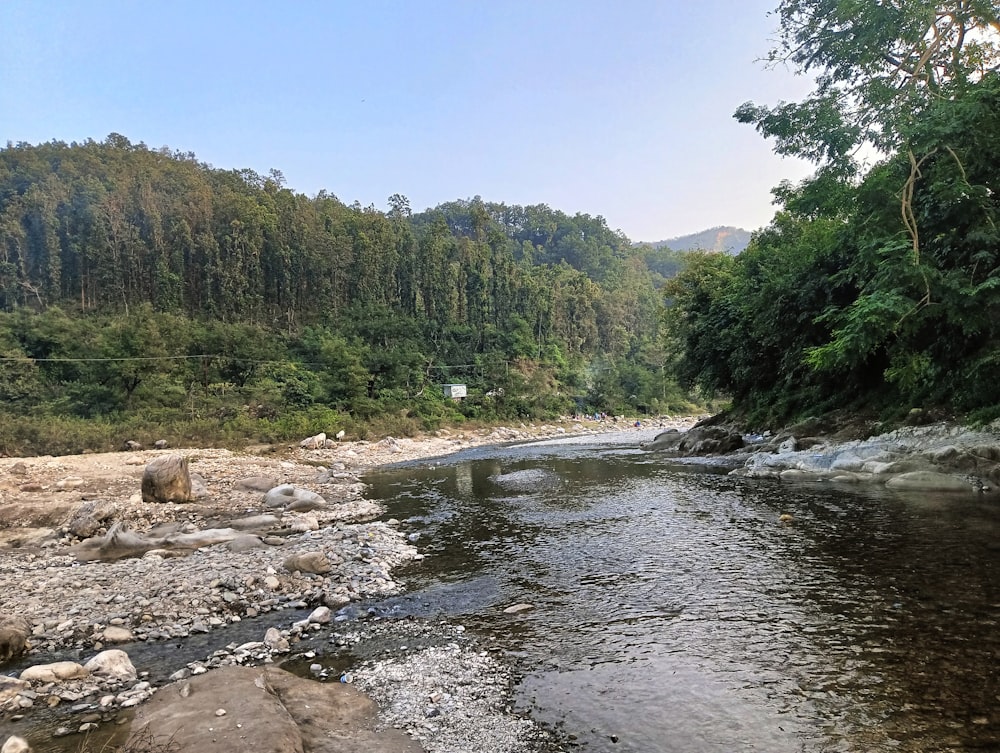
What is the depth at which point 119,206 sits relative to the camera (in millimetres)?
56750

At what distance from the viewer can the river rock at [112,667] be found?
221 inches

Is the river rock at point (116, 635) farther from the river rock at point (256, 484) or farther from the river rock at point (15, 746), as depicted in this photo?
the river rock at point (256, 484)

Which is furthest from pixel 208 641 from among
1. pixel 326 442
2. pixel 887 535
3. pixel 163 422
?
pixel 163 422

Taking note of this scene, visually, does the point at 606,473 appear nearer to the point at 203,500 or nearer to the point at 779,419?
the point at 779,419

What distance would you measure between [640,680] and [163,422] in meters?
35.7

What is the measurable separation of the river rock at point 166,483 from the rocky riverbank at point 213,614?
0.42m

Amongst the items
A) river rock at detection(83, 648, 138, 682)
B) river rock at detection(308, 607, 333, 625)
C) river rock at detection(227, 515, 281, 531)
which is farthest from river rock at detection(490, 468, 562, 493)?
river rock at detection(83, 648, 138, 682)

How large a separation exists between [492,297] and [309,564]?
67.6m

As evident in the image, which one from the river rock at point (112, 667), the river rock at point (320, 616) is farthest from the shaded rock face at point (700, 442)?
the river rock at point (112, 667)

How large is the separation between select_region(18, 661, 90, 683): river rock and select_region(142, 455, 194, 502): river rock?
434 inches

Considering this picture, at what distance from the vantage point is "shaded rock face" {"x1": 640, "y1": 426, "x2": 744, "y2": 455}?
23.8 meters

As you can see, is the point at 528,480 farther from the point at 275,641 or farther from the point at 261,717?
the point at 261,717

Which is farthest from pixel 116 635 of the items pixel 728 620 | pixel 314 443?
pixel 314 443

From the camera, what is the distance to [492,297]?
247 ft
